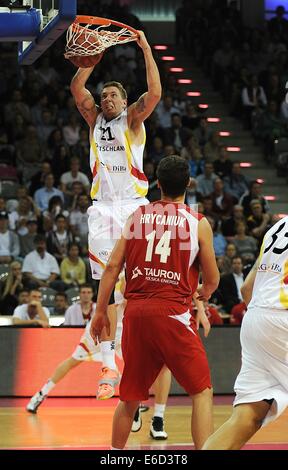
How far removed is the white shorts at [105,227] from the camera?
31.8 ft

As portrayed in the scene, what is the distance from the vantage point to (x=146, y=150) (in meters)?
19.7

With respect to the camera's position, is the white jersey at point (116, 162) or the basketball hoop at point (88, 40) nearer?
the basketball hoop at point (88, 40)

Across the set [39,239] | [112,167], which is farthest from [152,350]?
[39,239]

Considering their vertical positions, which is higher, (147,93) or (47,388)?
(147,93)

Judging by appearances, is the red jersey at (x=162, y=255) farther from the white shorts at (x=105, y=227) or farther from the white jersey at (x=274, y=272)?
the white shorts at (x=105, y=227)

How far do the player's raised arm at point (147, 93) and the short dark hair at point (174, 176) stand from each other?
179 cm

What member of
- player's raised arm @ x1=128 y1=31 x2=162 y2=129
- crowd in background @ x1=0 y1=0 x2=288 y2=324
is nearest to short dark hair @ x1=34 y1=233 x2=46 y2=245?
crowd in background @ x1=0 y1=0 x2=288 y2=324

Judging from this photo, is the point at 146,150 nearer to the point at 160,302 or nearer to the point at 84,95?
the point at 84,95

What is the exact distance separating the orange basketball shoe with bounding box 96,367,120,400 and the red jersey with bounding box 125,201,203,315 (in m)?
1.79

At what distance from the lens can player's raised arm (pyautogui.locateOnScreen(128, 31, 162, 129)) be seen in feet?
29.9

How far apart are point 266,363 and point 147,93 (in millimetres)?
3255

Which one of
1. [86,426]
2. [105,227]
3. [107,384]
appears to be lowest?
[86,426]

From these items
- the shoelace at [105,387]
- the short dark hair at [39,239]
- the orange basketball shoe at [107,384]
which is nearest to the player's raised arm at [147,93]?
the orange basketball shoe at [107,384]

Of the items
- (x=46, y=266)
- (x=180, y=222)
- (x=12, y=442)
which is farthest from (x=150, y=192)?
(x=180, y=222)
